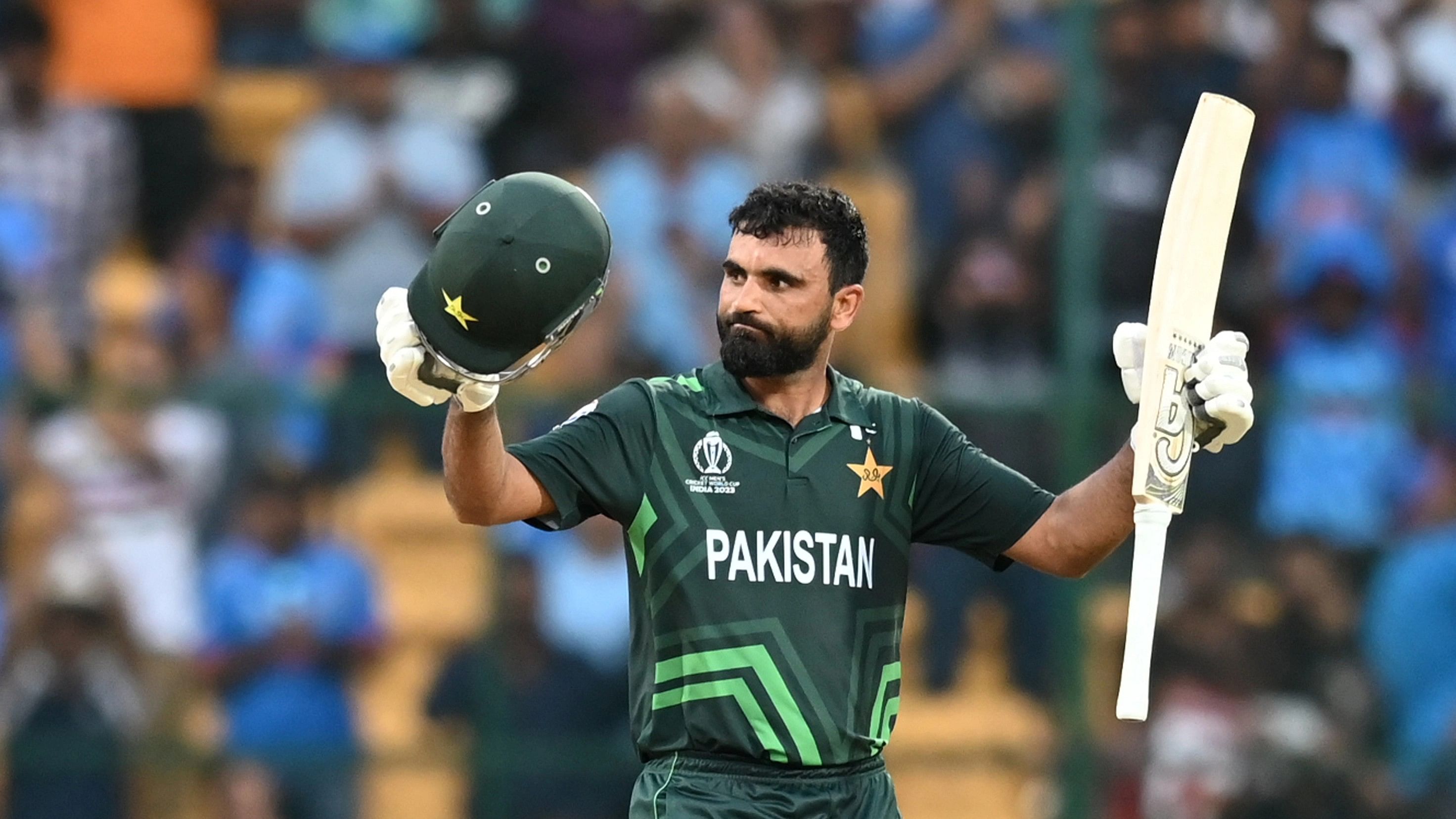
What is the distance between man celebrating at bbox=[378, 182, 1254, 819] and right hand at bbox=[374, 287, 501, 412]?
156 mm

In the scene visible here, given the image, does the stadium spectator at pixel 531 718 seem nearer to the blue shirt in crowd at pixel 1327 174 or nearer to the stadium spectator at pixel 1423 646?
the stadium spectator at pixel 1423 646

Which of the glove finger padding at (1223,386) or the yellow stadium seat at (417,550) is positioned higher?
the glove finger padding at (1223,386)

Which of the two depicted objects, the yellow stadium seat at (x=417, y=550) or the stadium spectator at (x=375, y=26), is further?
the stadium spectator at (x=375, y=26)

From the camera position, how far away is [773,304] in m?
5.09

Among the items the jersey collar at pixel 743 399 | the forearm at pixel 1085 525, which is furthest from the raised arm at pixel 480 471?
the forearm at pixel 1085 525

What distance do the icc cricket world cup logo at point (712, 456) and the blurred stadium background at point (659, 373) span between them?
3924 mm

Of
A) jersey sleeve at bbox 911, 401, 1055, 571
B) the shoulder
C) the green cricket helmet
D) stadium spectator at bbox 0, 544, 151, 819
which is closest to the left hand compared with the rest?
jersey sleeve at bbox 911, 401, 1055, 571

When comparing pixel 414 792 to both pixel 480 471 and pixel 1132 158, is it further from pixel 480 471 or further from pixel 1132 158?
pixel 480 471

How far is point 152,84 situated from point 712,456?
241 inches

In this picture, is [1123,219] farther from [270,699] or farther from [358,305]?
[270,699]

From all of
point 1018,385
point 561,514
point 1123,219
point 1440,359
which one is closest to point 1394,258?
point 1440,359

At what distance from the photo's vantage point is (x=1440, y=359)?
31.4 feet

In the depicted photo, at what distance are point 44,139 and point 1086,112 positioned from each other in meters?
4.77

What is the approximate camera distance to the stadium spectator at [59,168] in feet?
32.4
